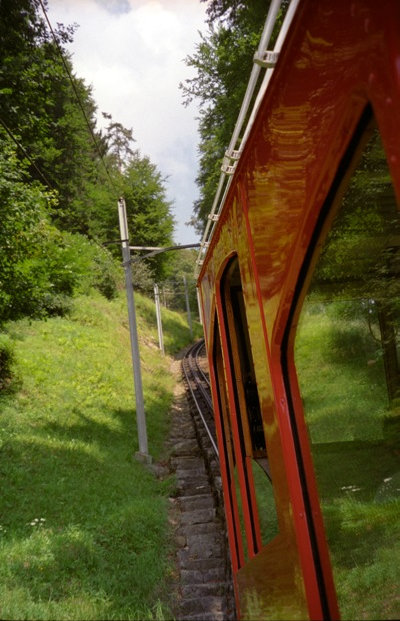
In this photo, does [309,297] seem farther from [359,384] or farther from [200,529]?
[200,529]

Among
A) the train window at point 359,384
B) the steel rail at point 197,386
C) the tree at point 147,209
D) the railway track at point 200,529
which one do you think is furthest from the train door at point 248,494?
the tree at point 147,209

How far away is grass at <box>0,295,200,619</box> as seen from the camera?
509cm

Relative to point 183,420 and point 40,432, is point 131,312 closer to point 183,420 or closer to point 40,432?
point 40,432

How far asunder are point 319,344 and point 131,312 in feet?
25.0

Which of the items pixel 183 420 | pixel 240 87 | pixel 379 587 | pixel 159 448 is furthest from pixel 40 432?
pixel 240 87

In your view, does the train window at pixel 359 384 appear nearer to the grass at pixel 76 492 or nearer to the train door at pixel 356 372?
the train door at pixel 356 372

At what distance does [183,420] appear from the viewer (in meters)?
16.0

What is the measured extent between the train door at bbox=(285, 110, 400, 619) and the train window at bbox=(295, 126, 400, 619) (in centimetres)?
1

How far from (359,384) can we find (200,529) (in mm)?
3865

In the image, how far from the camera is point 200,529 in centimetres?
754

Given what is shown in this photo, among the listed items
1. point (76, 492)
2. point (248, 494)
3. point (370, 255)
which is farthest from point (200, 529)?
point (370, 255)

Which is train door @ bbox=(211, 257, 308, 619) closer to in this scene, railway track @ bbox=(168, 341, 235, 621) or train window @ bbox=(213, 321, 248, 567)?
train window @ bbox=(213, 321, 248, 567)

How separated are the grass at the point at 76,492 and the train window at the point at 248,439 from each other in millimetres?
2353

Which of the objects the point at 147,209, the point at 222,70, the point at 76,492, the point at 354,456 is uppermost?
the point at 147,209
